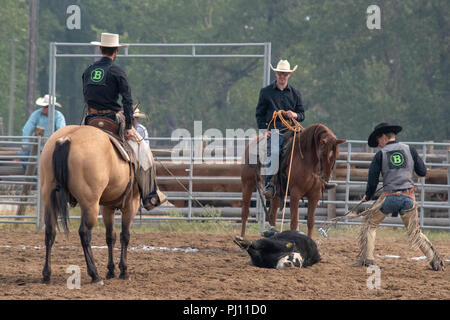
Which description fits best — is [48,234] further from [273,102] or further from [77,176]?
[273,102]

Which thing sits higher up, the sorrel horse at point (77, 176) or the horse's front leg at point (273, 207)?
the sorrel horse at point (77, 176)

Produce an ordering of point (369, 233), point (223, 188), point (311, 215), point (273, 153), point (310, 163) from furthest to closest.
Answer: point (223, 188) < point (273, 153) < point (311, 215) < point (310, 163) < point (369, 233)

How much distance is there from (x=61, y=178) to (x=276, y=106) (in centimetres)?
419

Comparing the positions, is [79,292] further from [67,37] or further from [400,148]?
[67,37]

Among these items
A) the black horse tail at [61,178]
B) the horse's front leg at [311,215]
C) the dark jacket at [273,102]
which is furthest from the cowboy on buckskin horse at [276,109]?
the black horse tail at [61,178]

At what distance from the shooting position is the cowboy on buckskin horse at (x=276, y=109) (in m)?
9.95

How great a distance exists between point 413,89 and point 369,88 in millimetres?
2057

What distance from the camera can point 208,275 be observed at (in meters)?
7.78

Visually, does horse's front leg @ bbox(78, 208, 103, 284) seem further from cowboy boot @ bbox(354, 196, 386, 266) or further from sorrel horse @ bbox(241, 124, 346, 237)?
sorrel horse @ bbox(241, 124, 346, 237)

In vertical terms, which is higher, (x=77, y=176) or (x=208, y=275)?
(x=77, y=176)

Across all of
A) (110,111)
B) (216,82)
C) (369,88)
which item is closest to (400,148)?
(110,111)

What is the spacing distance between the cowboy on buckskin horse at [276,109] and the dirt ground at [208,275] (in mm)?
1220

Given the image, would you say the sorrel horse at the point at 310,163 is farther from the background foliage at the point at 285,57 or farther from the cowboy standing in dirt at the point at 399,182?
the background foliage at the point at 285,57

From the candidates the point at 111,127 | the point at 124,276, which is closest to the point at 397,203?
the point at 124,276
